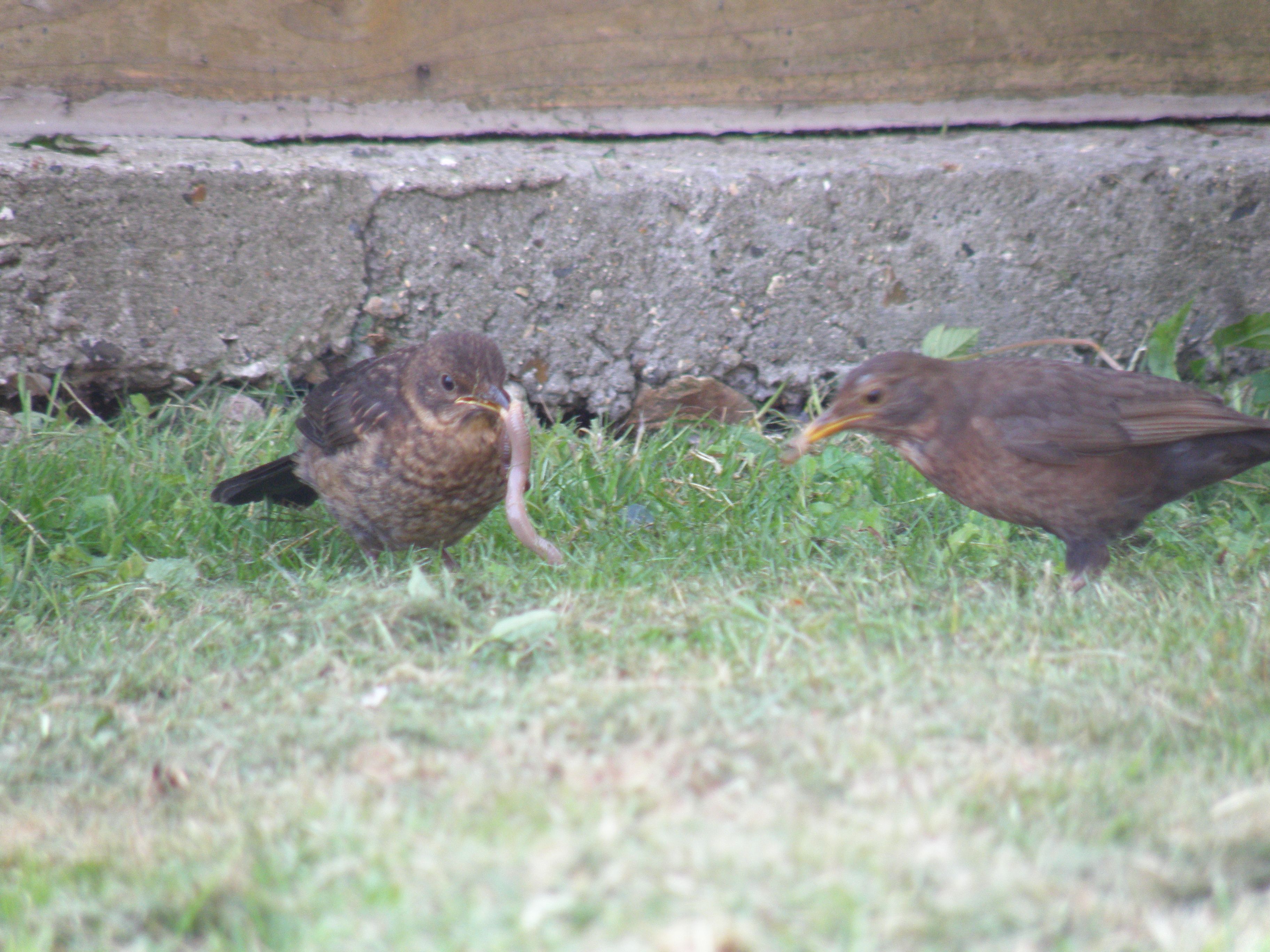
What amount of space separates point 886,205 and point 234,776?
136 inches

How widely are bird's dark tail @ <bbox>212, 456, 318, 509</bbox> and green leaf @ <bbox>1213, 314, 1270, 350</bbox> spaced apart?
11.9 feet

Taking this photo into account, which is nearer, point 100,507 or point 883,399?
point 883,399

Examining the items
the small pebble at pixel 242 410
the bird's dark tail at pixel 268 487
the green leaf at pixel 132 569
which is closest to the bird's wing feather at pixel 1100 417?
the bird's dark tail at pixel 268 487

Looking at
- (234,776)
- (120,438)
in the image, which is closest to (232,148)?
(120,438)

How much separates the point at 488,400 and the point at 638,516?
74cm

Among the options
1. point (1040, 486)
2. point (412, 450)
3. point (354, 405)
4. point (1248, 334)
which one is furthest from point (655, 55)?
point (1248, 334)

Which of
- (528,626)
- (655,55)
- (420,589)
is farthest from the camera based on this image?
(655,55)

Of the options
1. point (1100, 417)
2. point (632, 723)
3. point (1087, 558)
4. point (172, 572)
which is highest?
point (1100, 417)

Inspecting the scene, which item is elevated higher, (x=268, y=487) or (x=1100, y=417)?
(x=1100, y=417)

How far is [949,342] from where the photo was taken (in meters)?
4.69

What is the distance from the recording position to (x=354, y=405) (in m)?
3.91

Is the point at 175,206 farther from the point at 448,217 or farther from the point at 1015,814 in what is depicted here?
the point at 1015,814

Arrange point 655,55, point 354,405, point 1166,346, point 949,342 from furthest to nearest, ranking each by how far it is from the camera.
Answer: point 655,55
point 949,342
point 1166,346
point 354,405

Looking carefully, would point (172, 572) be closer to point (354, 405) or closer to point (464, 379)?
point (354, 405)
